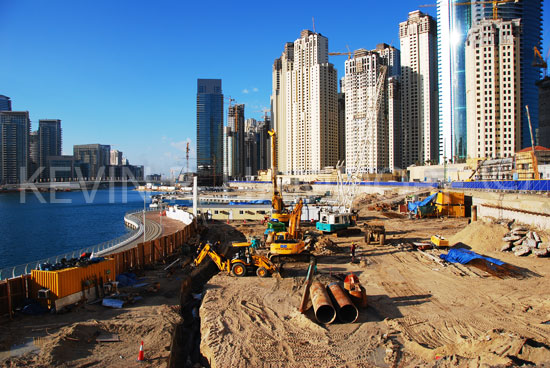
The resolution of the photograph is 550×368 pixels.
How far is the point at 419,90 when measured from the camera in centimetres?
12119

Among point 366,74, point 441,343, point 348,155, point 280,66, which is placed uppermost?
point 280,66

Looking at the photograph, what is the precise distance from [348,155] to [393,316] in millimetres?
103313

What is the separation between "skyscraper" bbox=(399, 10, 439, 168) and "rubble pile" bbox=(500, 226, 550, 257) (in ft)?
329

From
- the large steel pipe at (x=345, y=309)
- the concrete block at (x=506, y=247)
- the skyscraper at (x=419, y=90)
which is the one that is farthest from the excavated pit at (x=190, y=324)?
the skyscraper at (x=419, y=90)

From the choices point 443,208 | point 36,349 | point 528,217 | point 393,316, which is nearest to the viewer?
point 36,349

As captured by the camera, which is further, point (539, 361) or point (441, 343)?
point (441, 343)

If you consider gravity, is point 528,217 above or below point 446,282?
above

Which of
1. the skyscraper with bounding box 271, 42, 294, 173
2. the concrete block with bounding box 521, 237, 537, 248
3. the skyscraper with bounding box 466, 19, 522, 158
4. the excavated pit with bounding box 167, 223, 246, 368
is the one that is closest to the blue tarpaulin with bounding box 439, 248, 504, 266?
the concrete block with bounding box 521, 237, 537, 248

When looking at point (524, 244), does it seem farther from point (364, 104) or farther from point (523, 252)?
point (364, 104)

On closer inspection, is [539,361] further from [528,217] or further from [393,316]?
[528,217]

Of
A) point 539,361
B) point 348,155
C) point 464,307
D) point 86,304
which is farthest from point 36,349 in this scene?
point 348,155

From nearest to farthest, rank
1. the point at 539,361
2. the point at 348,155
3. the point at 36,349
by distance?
the point at 539,361
the point at 36,349
the point at 348,155

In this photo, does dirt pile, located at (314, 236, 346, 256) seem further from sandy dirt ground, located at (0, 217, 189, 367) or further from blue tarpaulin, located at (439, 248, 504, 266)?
sandy dirt ground, located at (0, 217, 189, 367)

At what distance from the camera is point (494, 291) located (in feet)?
51.2
